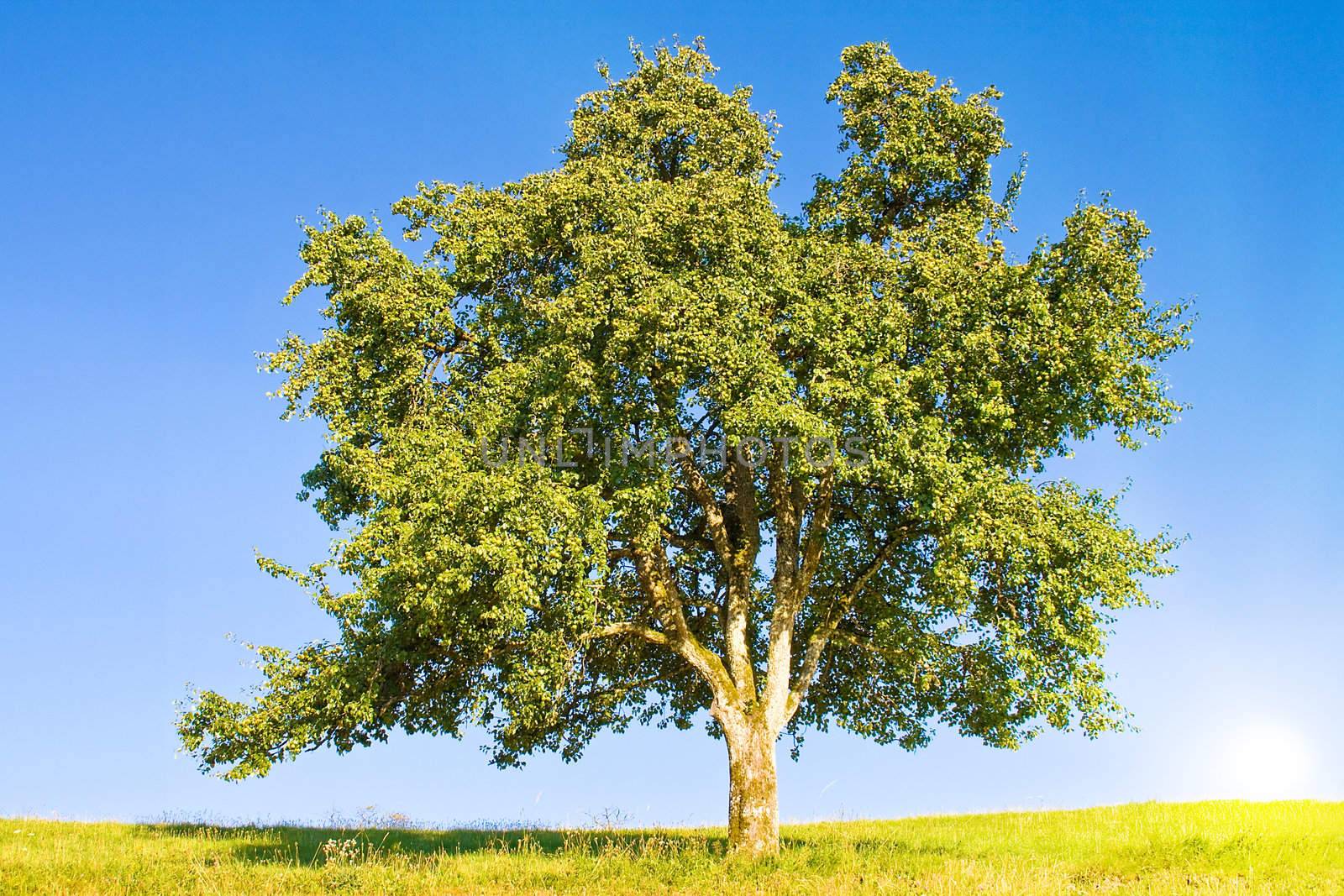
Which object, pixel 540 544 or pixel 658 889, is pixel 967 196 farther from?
pixel 658 889

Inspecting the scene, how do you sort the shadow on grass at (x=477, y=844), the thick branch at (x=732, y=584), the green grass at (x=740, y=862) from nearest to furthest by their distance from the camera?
the green grass at (x=740, y=862), the shadow on grass at (x=477, y=844), the thick branch at (x=732, y=584)

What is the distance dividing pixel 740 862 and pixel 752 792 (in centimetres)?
217

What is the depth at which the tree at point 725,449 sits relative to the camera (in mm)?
21156

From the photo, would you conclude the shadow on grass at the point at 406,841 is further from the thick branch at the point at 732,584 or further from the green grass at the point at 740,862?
the thick branch at the point at 732,584

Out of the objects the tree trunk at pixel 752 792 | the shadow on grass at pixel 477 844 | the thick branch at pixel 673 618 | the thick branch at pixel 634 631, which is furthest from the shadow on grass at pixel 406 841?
the thick branch at pixel 634 631

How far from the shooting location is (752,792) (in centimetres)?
2234

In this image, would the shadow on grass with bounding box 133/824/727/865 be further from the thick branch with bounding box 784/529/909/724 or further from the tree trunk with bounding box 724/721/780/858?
the thick branch with bounding box 784/529/909/724

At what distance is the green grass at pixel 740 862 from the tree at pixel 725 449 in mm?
2436

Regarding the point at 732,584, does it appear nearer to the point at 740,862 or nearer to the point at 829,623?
the point at 829,623

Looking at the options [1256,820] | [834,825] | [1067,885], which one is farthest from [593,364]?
[1256,820]

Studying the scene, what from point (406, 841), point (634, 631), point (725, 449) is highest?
point (725, 449)

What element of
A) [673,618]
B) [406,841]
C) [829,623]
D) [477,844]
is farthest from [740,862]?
[406,841]

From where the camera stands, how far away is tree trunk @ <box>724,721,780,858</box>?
71.7 ft

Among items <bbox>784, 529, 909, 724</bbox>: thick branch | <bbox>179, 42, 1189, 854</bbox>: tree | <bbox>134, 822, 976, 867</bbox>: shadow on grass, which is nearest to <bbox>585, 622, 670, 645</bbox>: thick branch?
<bbox>179, 42, 1189, 854</bbox>: tree
